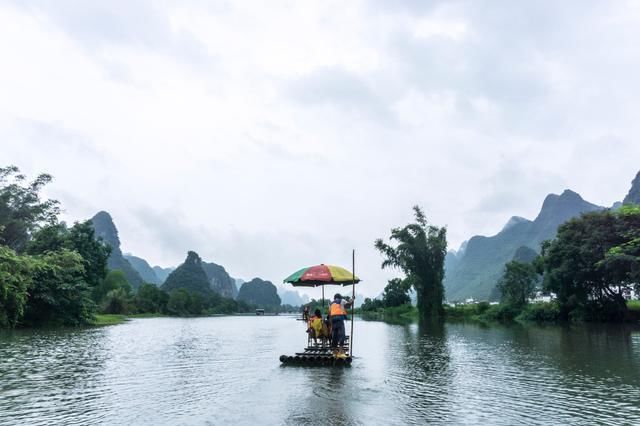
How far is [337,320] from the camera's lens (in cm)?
1969

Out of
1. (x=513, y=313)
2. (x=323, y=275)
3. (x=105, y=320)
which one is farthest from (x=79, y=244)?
(x=513, y=313)

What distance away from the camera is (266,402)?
39.2ft

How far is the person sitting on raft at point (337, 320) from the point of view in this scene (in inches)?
767

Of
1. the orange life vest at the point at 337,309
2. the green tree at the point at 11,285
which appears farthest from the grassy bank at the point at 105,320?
the orange life vest at the point at 337,309

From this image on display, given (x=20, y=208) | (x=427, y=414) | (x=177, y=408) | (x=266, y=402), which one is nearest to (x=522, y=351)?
(x=427, y=414)

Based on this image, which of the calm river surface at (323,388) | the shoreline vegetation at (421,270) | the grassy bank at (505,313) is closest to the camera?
the calm river surface at (323,388)

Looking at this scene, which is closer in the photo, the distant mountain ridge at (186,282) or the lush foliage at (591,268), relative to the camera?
the lush foliage at (591,268)

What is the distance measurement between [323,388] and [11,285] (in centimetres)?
3389

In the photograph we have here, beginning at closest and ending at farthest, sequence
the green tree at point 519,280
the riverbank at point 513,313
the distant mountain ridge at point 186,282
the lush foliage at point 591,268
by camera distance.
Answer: the lush foliage at point 591,268 → the riverbank at point 513,313 → the green tree at point 519,280 → the distant mountain ridge at point 186,282

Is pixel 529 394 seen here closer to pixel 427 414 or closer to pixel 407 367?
pixel 427 414

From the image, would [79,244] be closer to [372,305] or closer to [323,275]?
[323,275]

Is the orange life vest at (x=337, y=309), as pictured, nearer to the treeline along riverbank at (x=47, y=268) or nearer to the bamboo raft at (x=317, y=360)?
the bamboo raft at (x=317, y=360)

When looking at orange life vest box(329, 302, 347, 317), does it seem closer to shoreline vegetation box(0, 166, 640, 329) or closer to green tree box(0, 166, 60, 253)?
shoreline vegetation box(0, 166, 640, 329)

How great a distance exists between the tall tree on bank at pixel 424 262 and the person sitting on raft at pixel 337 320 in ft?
187
